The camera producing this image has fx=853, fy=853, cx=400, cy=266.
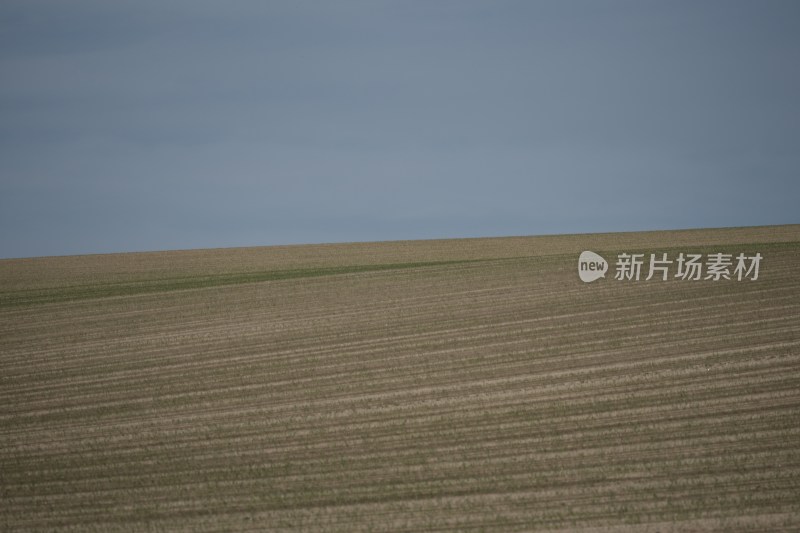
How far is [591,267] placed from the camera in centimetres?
2958

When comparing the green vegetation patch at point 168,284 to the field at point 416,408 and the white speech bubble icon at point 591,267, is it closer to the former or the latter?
the field at point 416,408

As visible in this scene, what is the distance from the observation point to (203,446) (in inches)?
532

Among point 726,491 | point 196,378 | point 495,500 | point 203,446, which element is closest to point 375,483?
point 495,500

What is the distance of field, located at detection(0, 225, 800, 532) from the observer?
35.1ft

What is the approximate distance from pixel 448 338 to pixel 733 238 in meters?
24.5

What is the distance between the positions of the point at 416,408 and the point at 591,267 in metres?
16.6

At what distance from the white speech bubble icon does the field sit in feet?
2.24

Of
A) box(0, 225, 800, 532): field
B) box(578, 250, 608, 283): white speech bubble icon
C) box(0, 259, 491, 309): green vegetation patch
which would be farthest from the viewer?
box(0, 259, 491, 309): green vegetation patch

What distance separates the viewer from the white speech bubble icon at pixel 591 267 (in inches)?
1074

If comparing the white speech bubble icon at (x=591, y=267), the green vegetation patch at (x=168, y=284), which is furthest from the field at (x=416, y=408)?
the green vegetation patch at (x=168, y=284)

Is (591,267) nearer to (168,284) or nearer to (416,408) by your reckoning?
(168,284)

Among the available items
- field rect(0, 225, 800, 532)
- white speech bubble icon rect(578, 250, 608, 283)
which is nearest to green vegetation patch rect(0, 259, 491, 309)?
field rect(0, 225, 800, 532)

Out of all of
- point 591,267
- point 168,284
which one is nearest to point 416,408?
point 591,267

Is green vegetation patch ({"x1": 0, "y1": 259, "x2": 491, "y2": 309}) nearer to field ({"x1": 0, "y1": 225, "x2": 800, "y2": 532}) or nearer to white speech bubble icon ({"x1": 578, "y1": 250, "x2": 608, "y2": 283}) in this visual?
field ({"x1": 0, "y1": 225, "x2": 800, "y2": 532})
